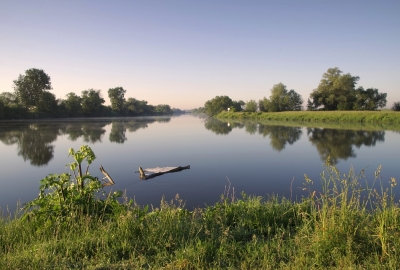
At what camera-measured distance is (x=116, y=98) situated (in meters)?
114

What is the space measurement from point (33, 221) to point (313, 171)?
35.7 ft

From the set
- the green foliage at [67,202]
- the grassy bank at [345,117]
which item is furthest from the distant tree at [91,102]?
the green foliage at [67,202]

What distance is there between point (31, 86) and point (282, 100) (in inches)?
2840

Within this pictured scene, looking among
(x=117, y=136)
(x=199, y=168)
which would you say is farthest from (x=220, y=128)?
(x=199, y=168)

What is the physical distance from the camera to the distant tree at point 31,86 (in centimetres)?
6462

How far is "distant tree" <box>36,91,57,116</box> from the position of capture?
6650cm

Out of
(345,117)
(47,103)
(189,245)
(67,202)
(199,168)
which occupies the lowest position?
(199,168)

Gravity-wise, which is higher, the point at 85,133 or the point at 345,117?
the point at 345,117

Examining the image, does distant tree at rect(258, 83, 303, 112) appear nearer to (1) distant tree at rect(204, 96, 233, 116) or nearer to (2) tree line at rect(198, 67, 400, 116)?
(2) tree line at rect(198, 67, 400, 116)

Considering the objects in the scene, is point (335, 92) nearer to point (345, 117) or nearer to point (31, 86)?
point (345, 117)

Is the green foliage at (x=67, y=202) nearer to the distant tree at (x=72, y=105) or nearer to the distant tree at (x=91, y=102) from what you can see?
the distant tree at (x=72, y=105)

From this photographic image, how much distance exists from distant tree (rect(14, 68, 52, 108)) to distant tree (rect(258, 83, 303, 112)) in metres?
65.9

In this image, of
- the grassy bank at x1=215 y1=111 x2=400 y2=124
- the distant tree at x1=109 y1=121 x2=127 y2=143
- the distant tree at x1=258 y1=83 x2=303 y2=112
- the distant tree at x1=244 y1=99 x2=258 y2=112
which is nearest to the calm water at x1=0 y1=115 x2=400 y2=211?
the distant tree at x1=109 y1=121 x2=127 y2=143

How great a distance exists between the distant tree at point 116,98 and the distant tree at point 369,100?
92815 mm
